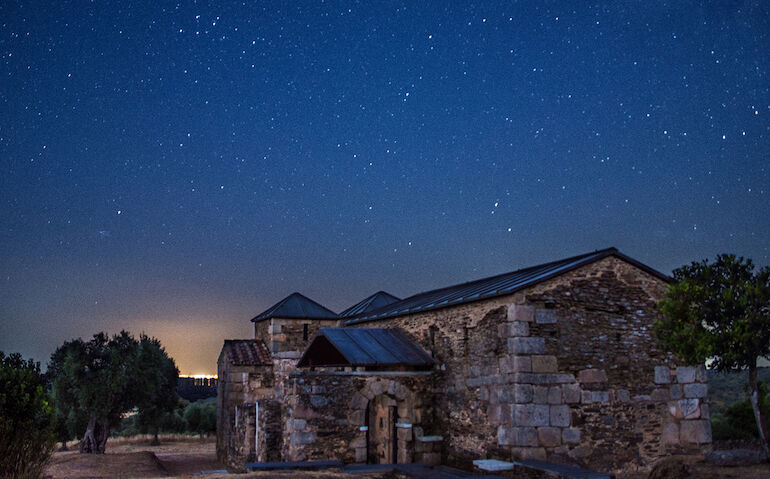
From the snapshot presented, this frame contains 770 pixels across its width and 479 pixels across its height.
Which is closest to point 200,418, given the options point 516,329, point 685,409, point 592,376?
point 516,329

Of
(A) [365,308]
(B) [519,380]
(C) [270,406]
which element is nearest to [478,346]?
(B) [519,380]

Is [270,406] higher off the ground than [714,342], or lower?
lower

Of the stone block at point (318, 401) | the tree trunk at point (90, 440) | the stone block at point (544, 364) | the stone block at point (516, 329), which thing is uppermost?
the stone block at point (516, 329)

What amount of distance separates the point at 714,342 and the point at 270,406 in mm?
11974

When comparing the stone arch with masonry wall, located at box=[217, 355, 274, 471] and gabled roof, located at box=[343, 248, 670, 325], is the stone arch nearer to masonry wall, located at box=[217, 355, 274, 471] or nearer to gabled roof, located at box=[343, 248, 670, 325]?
gabled roof, located at box=[343, 248, 670, 325]

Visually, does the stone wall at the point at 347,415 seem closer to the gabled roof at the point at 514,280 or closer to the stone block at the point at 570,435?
the gabled roof at the point at 514,280

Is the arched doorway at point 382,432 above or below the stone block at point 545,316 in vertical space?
below

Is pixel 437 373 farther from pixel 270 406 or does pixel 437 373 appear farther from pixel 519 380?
pixel 270 406

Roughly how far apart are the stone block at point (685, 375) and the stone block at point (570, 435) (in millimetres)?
3335

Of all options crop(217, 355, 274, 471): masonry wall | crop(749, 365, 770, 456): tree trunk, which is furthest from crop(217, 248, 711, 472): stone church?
crop(749, 365, 770, 456): tree trunk

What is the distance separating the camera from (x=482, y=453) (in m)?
13.9

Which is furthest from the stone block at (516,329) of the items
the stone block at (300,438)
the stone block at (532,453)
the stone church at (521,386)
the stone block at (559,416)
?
the stone block at (300,438)

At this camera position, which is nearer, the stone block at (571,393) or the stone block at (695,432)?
the stone block at (571,393)

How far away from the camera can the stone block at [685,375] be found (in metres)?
14.4
